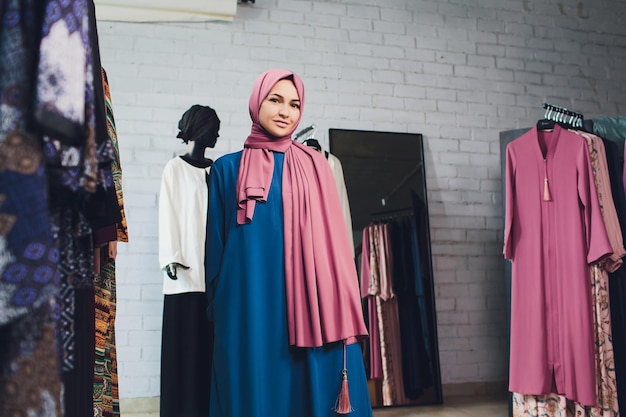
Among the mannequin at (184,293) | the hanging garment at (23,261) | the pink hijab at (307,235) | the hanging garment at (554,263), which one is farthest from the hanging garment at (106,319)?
the hanging garment at (554,263)

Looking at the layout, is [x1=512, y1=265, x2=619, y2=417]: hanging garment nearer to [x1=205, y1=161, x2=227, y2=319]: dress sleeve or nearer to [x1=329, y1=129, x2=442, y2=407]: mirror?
[x1=329, y1=129, x2=442, y2=407]: mirror

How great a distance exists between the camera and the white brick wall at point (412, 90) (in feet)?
11.0

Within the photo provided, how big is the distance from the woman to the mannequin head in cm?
92

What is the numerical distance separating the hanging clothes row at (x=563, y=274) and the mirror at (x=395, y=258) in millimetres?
765

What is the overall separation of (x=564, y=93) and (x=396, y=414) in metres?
A: 2.53

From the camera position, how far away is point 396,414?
3195mm

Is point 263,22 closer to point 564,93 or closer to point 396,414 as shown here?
point 564,93

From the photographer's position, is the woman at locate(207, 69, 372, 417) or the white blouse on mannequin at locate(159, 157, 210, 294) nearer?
the woman at locate(207, 69, 372, 417)

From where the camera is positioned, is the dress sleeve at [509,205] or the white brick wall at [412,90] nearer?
the dress sleeve at [509,205]

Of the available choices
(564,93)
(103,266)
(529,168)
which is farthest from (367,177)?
(103,266)

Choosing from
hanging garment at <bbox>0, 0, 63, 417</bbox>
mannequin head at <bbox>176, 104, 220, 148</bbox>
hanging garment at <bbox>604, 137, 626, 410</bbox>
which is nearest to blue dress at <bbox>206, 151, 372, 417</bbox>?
hanging garment at <bbox>0, 0, 63, 417</bbox>

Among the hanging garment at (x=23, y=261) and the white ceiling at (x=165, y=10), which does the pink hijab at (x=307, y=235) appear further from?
the white ceiling at (x=165, y=10)

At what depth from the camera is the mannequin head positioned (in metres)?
2.88

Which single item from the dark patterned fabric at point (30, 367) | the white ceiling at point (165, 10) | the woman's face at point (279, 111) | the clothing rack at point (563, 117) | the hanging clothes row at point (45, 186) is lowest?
the dark patterned fabric at point (30, 367)
